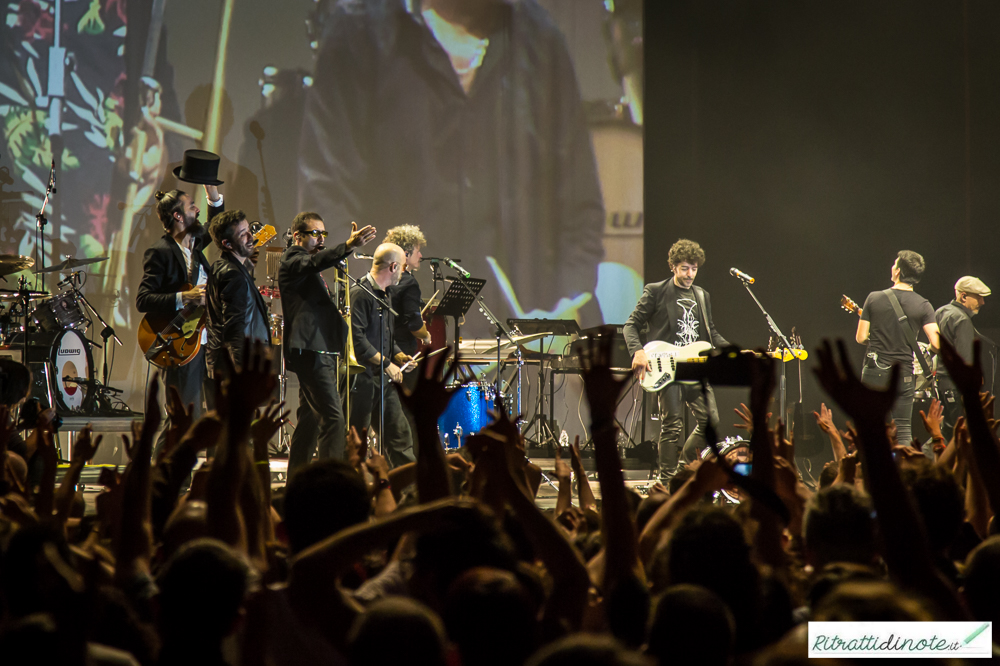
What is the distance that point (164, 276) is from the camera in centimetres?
539

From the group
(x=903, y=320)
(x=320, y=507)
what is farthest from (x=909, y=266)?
(x=320, y=507)

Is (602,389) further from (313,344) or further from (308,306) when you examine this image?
(308,306)

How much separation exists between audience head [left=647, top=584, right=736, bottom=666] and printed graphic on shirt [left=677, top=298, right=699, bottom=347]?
235 inches

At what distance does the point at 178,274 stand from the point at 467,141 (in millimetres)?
4605

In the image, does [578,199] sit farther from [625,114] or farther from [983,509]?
[983,509]

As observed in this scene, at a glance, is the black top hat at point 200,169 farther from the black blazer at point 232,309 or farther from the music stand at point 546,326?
the music stand at point 546,326

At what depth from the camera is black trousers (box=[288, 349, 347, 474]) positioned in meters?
5.07

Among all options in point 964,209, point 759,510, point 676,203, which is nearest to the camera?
point 759,510

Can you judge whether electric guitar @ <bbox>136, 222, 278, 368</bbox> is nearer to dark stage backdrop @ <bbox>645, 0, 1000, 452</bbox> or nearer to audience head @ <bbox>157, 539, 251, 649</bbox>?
audience head @ <bbox>157, 539, 251, 649</bbox>

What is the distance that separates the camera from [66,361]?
7.51 metres

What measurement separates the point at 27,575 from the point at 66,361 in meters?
6.78

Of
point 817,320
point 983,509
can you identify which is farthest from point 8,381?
point 817,320

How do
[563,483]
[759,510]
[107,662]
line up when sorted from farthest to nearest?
[563,483]
[759,510]
[107,662]

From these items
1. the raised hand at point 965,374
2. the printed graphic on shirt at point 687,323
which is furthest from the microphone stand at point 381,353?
the raised hand at point 965,374
